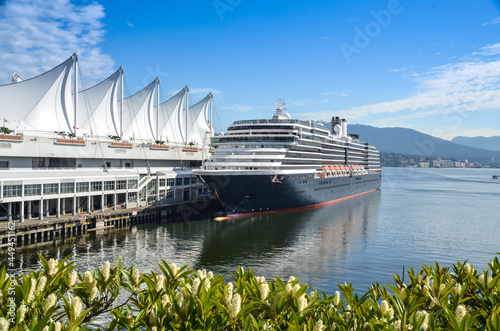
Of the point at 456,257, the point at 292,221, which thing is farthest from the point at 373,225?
the point at 456,257

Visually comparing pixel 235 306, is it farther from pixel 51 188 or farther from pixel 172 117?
pixel 172 117

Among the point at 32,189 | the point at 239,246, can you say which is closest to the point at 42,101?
the point at 32,189

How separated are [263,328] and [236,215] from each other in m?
32.0

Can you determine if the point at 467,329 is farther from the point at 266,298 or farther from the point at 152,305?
the point at 152,305

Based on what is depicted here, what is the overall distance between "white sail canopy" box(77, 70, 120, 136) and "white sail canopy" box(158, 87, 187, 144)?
14163 mm

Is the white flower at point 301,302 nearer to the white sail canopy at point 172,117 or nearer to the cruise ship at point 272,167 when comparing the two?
the cruise ship at point 272,167

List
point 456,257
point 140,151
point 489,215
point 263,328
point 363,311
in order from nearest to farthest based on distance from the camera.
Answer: point 263,328
point 363,311
point 456,257
point 489,215
point 140,151

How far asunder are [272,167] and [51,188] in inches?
795

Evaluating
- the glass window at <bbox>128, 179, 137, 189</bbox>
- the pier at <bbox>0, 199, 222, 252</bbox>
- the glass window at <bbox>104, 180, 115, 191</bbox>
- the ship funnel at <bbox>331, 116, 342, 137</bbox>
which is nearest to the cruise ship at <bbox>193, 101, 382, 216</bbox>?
the pier at <bbox>0, 199, 222, 252</bbox>

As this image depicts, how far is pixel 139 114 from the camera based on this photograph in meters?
62.0

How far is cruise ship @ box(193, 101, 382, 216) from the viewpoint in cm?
3778

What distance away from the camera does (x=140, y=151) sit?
47.3 metres

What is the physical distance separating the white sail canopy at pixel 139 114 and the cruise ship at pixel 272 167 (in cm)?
2272

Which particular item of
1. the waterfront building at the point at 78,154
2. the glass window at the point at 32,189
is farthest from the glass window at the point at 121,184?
the glass window at the point at 32,189
